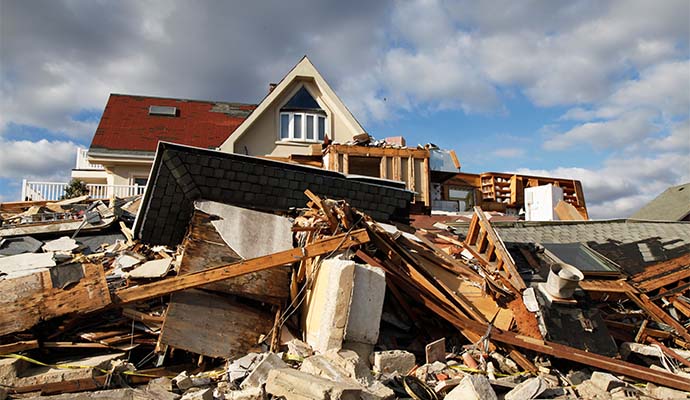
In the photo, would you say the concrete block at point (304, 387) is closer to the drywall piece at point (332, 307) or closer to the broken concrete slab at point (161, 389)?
the drywall piece at point (332, 307)

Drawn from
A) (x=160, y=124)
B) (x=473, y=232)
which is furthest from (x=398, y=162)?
(x=160, y=124)

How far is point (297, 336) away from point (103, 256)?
473 centimetres

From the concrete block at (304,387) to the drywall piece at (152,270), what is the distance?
2.60m

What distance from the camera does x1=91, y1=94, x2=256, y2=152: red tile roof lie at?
17547 mm

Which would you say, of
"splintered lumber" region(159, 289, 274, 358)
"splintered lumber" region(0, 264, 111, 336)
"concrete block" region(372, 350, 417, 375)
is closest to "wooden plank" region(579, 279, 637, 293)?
"concrete block" region(372, 350, 417, 375)

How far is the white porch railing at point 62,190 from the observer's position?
1619 cm

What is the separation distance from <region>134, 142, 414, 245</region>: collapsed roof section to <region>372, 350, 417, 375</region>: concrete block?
3.29 m

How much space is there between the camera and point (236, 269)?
16.9ft

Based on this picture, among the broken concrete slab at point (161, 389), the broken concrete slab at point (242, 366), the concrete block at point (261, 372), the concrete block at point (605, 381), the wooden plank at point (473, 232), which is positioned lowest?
the concrete block at point (605, 381)

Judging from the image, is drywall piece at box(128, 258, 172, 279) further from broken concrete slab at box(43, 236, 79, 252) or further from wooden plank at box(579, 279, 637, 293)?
wooden plank at box(579, 279, 637, 293)

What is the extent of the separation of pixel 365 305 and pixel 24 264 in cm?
583

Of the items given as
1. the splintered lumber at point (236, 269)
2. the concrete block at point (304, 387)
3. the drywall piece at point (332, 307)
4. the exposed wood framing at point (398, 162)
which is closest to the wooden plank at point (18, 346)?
the splintered lumber at point (236, 269)

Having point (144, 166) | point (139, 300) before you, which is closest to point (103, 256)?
point (139, 300)

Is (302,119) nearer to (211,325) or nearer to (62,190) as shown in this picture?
(62,190)
